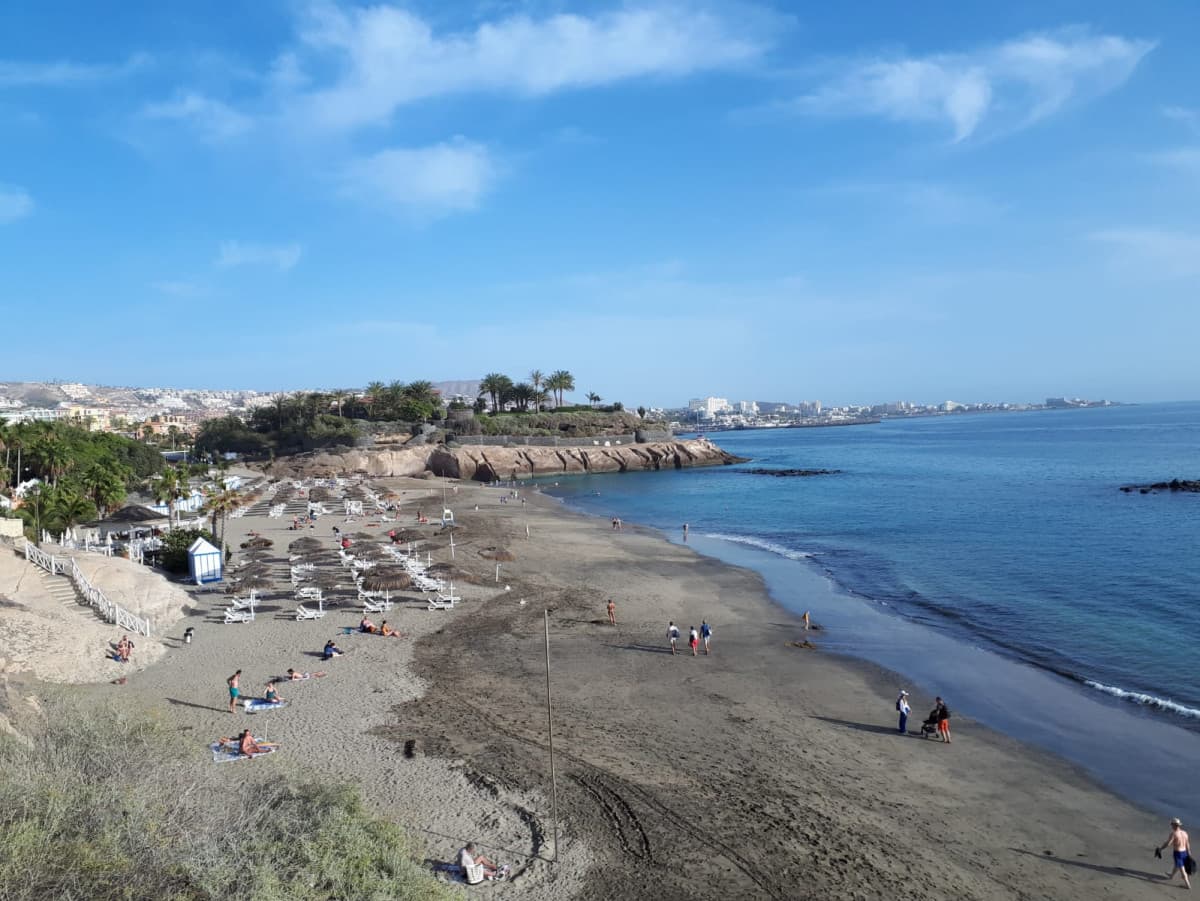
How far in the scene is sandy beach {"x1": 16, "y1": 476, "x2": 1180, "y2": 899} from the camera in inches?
422

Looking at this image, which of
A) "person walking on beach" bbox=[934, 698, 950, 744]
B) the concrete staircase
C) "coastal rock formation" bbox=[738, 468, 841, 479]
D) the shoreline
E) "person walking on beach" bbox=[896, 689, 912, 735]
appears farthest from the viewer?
"coastal rock formation" bbox=[738, 468, 841, 479]

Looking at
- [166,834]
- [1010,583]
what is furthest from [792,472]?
[166,834]

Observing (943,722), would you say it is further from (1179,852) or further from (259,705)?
(259,705)

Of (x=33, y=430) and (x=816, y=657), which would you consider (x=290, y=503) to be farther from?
(x=816, y=657)

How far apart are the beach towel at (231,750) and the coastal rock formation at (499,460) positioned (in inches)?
2617

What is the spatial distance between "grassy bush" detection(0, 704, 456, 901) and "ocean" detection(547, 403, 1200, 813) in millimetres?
13345

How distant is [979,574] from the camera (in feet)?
104

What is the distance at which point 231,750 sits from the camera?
13.7m

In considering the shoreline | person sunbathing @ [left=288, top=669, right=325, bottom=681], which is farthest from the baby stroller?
person sunbathing @ [left=288, top=669, right=325, bottom=681]

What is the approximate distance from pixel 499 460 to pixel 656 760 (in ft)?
251

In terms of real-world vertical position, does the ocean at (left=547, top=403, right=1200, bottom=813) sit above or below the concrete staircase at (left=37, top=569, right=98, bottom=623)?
below

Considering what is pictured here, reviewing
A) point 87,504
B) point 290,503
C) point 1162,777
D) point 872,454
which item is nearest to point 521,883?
point 1162,777

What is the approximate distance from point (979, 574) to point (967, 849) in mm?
22792

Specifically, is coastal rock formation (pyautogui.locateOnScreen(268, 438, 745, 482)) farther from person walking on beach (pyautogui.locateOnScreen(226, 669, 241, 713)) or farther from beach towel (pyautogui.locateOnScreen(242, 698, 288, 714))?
beach towel (pyautogui.locateOnScreen(242, 698, 288, 714))
